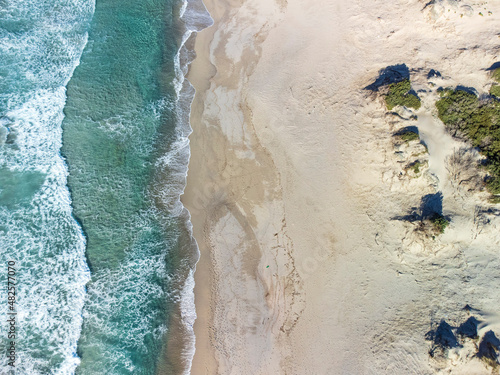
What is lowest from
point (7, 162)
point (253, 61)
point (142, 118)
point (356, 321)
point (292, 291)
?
point (356, 321)

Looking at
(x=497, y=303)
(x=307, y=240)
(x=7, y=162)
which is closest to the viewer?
(x=497, y=303)

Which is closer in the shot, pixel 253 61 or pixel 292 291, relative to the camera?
pixel 292 291

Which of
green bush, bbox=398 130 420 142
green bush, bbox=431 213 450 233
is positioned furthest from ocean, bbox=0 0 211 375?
green bush, bbox=431 213 450 233

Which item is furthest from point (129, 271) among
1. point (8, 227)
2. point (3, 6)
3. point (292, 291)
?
point (3, 6)

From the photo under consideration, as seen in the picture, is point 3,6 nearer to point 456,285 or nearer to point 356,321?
point 356,321

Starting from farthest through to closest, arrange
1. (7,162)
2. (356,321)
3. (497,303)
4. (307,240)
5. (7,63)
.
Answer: (7,63)
(7,162)
(307,240)
(356,321)
(497,303)

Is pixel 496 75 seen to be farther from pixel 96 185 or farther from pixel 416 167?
pixel 96 185
